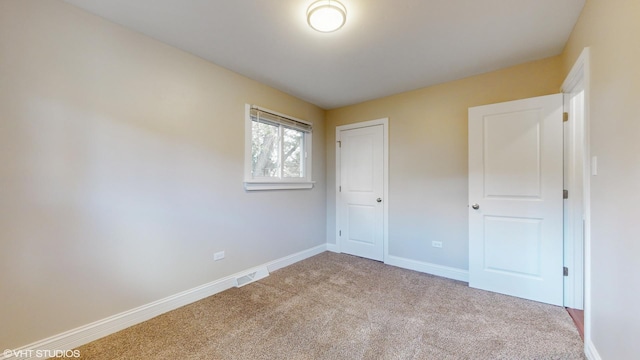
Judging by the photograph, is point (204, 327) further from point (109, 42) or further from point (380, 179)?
point (380, 179)

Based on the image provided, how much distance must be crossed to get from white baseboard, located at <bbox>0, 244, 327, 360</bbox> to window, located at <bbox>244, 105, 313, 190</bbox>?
3.72 feet

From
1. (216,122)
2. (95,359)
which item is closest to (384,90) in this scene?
(216,122)

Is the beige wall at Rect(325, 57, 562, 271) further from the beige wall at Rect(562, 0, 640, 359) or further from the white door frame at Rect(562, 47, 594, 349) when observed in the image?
the beige wall at Rect(562, 0, 640, 359)

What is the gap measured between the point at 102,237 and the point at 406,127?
339cm

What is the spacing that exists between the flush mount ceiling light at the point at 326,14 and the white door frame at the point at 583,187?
1.70m

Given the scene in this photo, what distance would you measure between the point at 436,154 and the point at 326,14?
2169mm

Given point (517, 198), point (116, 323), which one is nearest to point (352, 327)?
point (116, 323)

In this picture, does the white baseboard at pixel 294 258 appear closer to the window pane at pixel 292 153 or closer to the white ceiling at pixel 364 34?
the window pane at pixel 292 153

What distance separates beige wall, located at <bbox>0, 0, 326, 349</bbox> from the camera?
156 centimetres

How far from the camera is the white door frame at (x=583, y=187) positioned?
5.38 feet

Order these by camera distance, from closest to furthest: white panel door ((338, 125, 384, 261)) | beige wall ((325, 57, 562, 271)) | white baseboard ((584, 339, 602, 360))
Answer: white baseboard ((584, 339, 602, 360)) < beige wall ((325, 57, 562, 271)) < white panel door ((338, 125, 384, 261))

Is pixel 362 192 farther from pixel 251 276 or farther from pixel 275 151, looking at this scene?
pixel 251 276

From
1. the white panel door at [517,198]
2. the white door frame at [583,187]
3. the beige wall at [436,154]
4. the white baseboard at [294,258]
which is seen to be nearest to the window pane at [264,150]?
the white baseboard at [294,258]

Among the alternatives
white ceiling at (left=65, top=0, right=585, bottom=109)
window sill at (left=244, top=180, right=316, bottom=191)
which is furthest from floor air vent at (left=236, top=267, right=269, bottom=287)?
white ceiling at (left=65, top=0, right=585, bottom=109)
